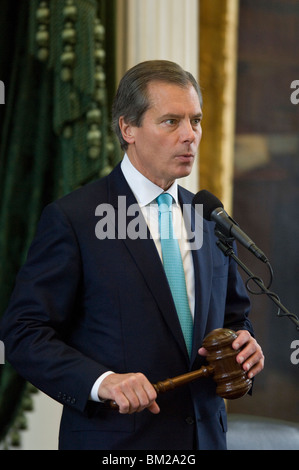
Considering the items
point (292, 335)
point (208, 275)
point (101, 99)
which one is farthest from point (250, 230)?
point (208, 275)

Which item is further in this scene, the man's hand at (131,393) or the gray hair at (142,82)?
the gray hair at (142,82)

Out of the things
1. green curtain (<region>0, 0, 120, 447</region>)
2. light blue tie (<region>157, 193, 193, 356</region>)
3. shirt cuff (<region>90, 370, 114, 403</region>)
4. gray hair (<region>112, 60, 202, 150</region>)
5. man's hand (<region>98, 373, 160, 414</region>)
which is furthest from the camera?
green curtain (<region>0, 0, 120, 447</region>)

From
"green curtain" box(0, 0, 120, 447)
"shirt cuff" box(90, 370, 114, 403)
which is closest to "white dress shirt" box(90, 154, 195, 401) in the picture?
"shirt cuff" box(90, 370, 114, 403)

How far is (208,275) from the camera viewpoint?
213cm

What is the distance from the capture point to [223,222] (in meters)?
1.82

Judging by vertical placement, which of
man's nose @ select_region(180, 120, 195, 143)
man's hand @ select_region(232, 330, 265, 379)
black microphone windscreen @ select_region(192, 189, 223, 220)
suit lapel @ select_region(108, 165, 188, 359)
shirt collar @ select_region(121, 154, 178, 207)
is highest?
man's nose @ select_region(180, 120, 195, 143)

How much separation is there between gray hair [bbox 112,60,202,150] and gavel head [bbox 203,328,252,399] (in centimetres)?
74

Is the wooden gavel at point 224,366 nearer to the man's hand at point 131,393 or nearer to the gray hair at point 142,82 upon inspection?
the man's hand at point 131,393

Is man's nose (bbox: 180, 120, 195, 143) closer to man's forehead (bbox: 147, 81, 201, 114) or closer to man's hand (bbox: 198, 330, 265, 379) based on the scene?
man's forehead (bbox: 147, 81, 201, 114)

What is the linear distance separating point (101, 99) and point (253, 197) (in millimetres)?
1233

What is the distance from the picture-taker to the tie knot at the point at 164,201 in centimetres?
217

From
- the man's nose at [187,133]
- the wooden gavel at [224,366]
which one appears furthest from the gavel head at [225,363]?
the man's nose at [187,133]

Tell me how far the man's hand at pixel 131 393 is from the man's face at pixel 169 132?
0.68 metres

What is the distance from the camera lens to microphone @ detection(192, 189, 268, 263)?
1722 millimetres
